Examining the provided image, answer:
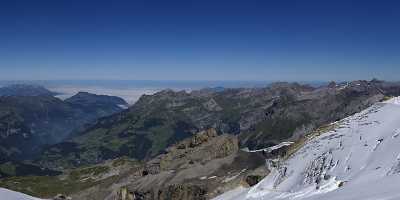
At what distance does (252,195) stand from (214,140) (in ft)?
341

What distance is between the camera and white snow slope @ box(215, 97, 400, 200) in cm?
4548

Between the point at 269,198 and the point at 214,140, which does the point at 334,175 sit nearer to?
the point at 269,198

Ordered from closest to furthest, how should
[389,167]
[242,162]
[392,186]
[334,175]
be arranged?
[392,186]
[389,167]
[334,175]
[242,162]

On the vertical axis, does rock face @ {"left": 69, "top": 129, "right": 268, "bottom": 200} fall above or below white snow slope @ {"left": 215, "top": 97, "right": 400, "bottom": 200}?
below

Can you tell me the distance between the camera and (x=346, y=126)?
2606 inches

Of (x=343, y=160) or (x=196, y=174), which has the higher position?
(x=343, y=160)

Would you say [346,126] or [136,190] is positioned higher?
[346,126]

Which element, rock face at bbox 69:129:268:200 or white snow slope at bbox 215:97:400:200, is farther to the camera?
rock face at bbox 69:129:268:200

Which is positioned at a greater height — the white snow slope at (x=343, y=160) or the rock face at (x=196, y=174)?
the white snow slope at (x=343, y=160)

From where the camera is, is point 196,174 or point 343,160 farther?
point 196,174

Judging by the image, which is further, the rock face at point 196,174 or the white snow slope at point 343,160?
the rock face at point 196,174

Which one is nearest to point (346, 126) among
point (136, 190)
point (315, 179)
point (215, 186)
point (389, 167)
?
point (315, 179)

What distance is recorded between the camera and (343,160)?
2125 inches

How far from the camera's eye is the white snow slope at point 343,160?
4548 cm
